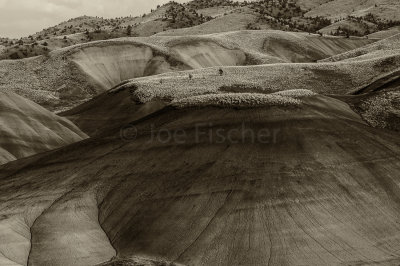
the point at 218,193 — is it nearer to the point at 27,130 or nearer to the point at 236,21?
the point at 27,130

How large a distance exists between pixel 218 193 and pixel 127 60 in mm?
48307

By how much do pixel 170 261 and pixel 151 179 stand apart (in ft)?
22.8

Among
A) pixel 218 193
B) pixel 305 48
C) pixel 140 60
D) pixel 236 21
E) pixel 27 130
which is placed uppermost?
pixel 236 21

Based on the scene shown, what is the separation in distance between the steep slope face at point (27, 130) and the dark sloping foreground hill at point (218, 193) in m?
4.95

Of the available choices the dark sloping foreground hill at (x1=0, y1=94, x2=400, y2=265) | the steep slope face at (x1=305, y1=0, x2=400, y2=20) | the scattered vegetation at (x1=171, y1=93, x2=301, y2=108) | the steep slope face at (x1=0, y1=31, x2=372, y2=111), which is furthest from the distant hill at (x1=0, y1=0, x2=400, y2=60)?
the dark sloping foreground hill at (x1=0, y1=94, x2=400, y2=265)

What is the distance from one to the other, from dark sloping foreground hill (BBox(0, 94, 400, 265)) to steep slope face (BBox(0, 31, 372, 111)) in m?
29.9

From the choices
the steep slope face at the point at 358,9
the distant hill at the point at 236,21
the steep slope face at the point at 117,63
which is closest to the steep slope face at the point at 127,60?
the steep slope face at the point at 117,63

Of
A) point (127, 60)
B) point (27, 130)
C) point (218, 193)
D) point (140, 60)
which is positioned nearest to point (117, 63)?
point (127, 60)

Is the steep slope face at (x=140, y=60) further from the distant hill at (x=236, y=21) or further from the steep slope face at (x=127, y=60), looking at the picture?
the distant hill at (x=236, y=21)

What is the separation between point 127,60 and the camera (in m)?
75.2

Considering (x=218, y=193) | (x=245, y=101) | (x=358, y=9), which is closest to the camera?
(x=218, y=193)

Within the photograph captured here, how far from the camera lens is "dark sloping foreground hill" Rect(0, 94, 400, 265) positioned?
26.1 meters

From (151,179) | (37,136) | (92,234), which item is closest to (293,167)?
(151,179)

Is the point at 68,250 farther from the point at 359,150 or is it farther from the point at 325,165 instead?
the point at 359,150
